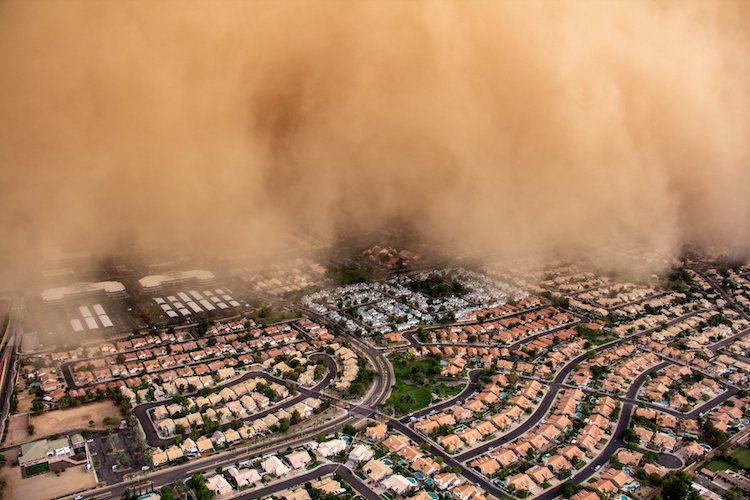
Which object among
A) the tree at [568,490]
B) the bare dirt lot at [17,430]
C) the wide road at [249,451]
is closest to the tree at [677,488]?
the tree at [568,490]

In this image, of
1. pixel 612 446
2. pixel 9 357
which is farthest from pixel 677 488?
pixel 9 357

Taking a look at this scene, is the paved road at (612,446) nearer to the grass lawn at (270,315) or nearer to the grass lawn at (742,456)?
the grass lawn at (742,456)

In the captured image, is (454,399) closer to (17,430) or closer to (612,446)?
(612,446)

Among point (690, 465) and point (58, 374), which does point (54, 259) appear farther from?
point (690, 465)

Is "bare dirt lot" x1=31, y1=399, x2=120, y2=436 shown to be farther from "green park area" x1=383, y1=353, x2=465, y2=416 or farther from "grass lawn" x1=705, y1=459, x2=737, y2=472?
"grass lawn" x1=705, y1=459, x2=737, y2=472

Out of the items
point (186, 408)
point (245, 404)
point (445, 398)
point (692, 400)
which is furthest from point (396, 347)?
point (692, 400)

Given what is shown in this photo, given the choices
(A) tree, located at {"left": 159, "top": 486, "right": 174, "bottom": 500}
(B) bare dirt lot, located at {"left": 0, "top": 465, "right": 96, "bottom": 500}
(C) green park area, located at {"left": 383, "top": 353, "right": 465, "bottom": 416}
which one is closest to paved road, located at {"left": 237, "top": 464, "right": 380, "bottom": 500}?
(A) tree, located at {"left": 159, "top": 486, "right": 174, "bottom": 500}
